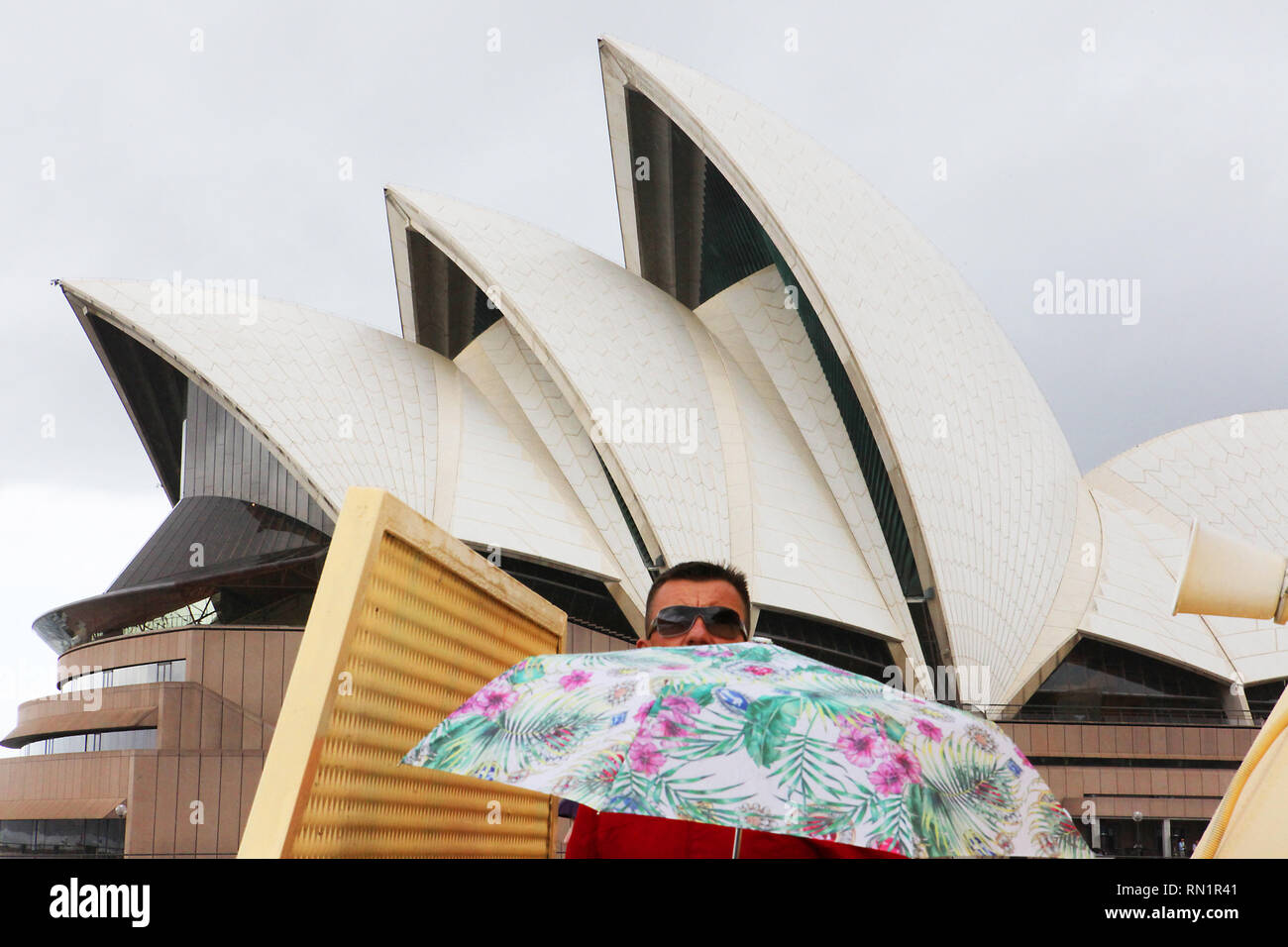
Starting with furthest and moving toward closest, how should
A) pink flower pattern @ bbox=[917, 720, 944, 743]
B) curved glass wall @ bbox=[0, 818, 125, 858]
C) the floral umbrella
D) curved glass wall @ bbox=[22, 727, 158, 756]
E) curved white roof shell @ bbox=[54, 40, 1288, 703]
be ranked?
curved white roof shell @ bbox=[54, 40, 1288, 703] < curved glass wall @ bbox=[22, 727, 158, 756] < curved glass wall @ bbox=[0, 818, 125, 858] < pink flower pattern @ bbox=[917, 720, 944, 743] < the floral umbrella

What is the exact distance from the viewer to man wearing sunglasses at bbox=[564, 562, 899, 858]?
2.55 metres

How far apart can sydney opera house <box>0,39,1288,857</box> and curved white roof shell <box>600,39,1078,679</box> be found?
64 millimetres

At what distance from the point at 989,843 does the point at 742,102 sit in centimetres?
1948

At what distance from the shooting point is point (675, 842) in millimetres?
2650

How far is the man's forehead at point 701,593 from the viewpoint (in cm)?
297

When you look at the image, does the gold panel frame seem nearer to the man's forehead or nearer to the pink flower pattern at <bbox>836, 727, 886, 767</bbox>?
the man's forehead

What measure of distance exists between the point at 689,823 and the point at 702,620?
534mm

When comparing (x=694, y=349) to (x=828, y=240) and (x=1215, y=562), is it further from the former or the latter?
(x=1215, y=562)

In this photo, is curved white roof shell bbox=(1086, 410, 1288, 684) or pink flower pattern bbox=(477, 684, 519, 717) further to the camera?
curved white roof shell bbox=(1086, 410, 1288, 684)

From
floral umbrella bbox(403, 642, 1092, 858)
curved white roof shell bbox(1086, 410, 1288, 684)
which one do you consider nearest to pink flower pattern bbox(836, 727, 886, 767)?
floral umbrella bbox(403, 642, 1092, 858)

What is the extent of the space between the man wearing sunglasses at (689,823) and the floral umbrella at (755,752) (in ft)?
1.03

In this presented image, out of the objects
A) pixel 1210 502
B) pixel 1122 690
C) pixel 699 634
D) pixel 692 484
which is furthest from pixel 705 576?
pixel 1210 502

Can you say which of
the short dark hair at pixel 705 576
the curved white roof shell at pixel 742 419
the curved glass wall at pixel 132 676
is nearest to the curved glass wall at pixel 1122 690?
the curved white roof shell at pixel 742 419

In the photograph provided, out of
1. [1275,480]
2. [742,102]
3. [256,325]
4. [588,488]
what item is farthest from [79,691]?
[1275,480]
